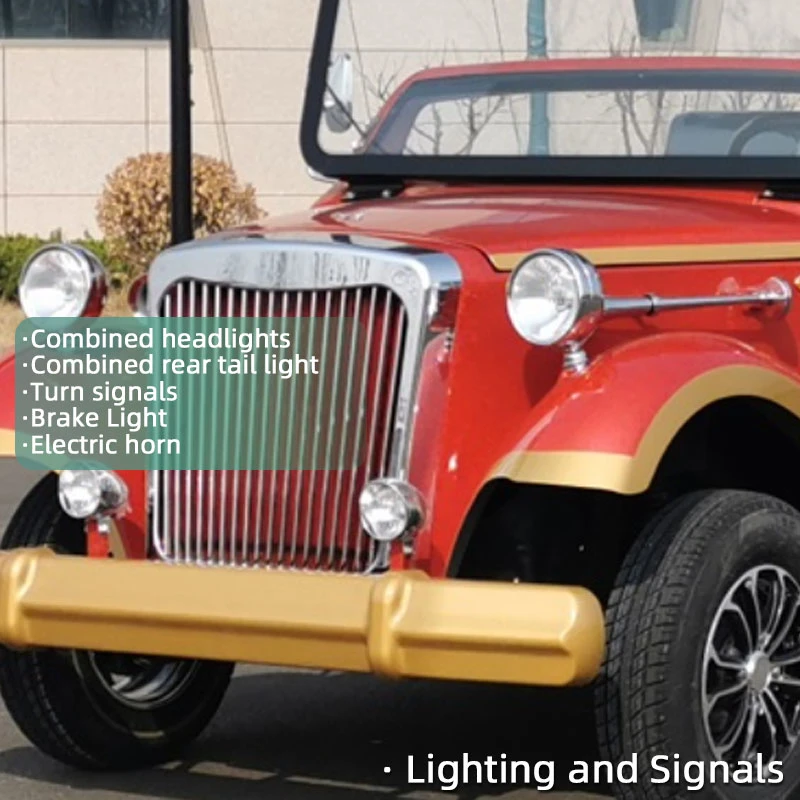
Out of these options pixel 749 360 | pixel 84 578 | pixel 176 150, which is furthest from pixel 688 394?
pixel 176 150

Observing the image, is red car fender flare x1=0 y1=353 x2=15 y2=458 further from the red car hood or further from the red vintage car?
the red car hood

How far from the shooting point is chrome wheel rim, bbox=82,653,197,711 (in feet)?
20.1

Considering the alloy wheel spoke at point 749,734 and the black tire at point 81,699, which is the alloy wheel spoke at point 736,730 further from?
the black tire at point 81,699

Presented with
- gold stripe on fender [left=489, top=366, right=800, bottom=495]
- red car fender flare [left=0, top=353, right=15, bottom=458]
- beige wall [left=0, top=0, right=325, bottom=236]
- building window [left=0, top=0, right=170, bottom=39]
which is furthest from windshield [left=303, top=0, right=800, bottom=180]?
building window [left=0, top=0, right=170, bottom=39]

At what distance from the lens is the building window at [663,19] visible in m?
6.48

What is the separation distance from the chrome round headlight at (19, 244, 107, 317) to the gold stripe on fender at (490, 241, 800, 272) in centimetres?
106

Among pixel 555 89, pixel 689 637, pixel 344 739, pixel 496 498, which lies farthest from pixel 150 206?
pixel 689 637

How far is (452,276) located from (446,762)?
60.4 inches

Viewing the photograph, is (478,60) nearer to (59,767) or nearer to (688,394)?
(688,394)

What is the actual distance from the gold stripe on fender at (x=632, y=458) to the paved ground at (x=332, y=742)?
1179mm

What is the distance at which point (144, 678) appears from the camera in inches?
247

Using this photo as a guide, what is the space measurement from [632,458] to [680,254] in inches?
33.2

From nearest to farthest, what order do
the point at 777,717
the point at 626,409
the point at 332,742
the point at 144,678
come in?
1. the point at 626,409
2. the point at 777,717
3. the point at 144,678
4. the point at 332,742

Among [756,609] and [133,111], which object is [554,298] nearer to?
[756,609]
